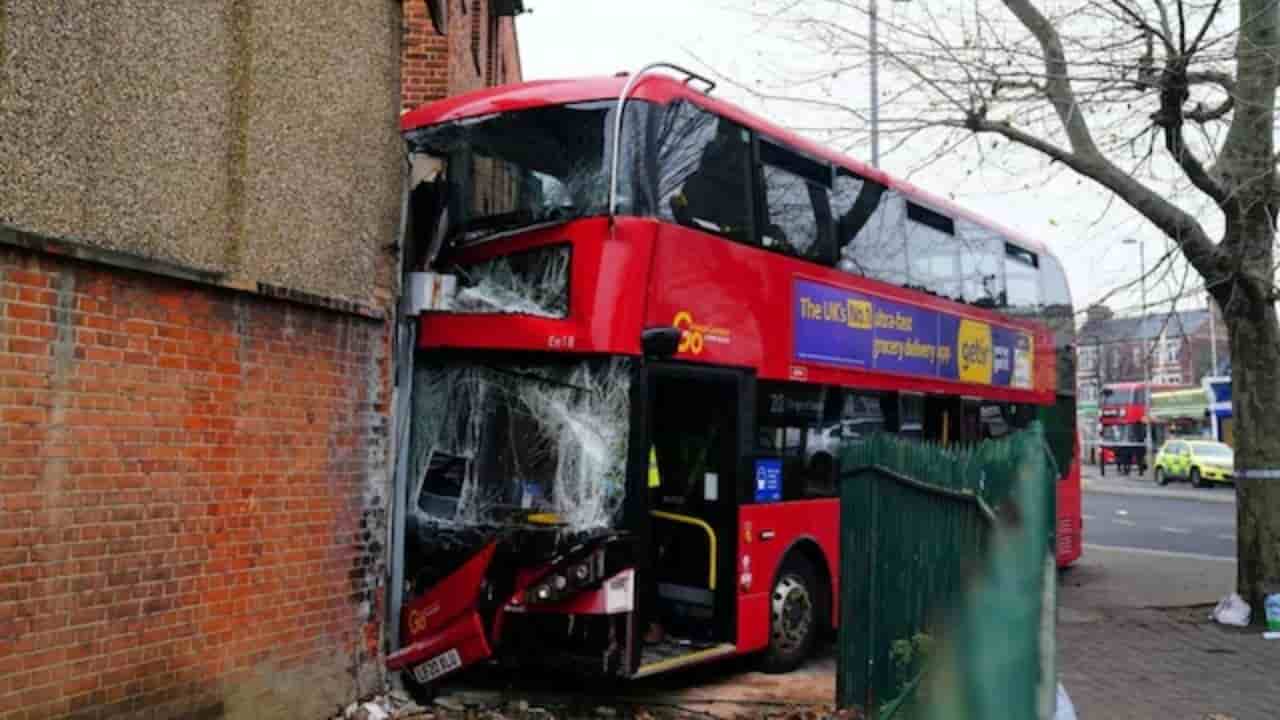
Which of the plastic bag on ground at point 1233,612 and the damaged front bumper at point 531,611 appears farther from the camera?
the plastic bag on ground at point 1233,612

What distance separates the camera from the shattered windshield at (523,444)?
21.4 feet

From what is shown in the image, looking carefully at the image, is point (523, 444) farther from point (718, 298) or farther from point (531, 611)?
point (718, 298)

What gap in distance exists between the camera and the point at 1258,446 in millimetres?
10188

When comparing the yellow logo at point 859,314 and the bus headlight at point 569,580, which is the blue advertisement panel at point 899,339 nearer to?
the yellow logo at point 859,314

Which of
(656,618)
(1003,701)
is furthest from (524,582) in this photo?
(1003,701)

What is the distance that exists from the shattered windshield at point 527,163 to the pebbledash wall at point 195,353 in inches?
20.0

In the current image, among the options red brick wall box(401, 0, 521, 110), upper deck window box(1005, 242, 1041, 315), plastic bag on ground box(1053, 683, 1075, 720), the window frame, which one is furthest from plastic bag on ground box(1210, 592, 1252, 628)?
red brick wall box(401, 0, 521, 110)

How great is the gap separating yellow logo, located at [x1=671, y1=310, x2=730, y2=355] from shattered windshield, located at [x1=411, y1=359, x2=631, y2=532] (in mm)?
603

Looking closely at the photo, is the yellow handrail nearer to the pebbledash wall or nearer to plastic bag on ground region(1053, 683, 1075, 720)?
the pebbledash wall

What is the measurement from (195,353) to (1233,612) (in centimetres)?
980

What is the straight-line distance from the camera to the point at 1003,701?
4043mm

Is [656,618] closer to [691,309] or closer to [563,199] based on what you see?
[691,309]

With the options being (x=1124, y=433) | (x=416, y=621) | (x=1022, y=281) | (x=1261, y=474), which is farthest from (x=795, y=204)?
(x=1124, y=433)

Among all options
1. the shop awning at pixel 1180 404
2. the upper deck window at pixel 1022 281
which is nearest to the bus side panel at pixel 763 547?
the upper deck window at pixel 1022 281
